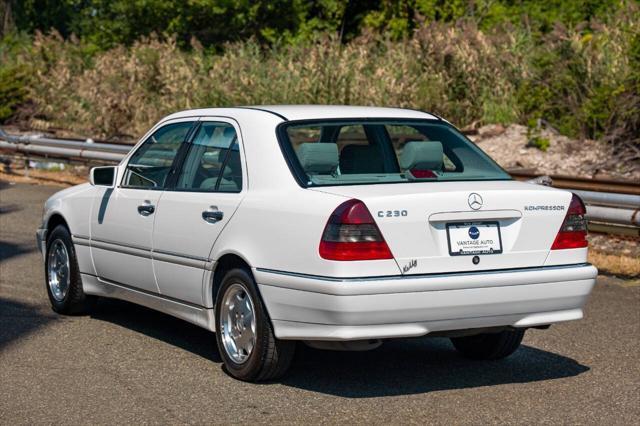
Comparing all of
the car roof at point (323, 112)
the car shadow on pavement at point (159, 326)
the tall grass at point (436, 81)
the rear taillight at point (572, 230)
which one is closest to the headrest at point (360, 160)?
the car roof at point (323, 112)

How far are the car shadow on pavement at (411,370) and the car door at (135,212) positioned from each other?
3.93ft

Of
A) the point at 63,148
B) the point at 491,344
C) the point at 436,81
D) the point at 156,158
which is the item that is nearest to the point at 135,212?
the point at 156,158

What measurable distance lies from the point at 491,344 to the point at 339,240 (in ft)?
5.72

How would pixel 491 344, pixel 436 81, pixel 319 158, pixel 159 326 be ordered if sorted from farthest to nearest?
pixel 436 81
pixel 159 326
pixel 491 344
pixel 319 158

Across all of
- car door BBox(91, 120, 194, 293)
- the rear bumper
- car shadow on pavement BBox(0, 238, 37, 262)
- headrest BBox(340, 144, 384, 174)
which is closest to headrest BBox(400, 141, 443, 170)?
headrest BBox(340, 144, 384, 174)

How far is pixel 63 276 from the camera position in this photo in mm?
9031

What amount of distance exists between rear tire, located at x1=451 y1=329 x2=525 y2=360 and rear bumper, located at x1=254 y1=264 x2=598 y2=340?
2.48 ft

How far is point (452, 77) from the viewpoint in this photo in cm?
2278

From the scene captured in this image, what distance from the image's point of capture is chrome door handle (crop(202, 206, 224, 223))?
6965 millimetres

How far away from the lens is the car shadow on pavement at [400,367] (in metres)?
6.79

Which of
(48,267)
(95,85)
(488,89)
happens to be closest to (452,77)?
(488,89)

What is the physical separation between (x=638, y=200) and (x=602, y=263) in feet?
2.17

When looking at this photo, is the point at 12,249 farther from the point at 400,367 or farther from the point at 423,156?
the point at 423,156

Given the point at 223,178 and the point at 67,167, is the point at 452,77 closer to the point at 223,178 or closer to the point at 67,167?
the point at 67,167
